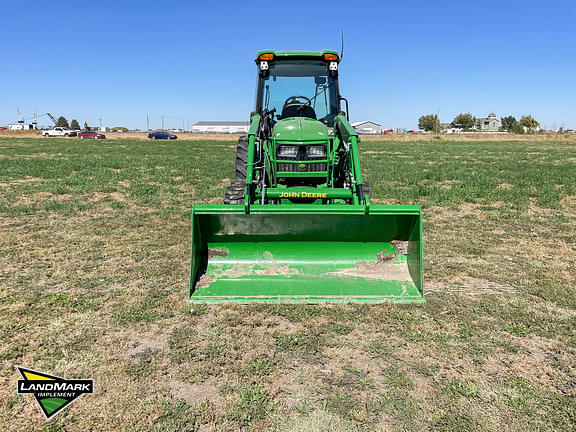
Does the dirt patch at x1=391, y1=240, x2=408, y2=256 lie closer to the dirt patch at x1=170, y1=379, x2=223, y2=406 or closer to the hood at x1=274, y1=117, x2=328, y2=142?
the hood at x1=274, y1=117, x2=328, y2=142

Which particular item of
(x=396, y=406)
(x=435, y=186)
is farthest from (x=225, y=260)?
(x=435, y=186)

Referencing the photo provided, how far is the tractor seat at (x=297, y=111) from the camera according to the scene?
7.44 m

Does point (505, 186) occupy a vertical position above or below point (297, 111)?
below

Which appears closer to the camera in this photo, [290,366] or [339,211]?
[290,366]

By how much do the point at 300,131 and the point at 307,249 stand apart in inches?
86.6

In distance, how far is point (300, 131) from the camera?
6359mm

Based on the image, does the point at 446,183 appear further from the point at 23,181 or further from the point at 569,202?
the point at 23,181

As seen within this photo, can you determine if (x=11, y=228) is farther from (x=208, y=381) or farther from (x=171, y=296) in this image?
(x=208, y=381)

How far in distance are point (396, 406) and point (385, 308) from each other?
1473mm

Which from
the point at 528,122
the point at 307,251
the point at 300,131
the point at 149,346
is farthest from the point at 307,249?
the point at 528,122

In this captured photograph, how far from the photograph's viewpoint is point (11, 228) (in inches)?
289

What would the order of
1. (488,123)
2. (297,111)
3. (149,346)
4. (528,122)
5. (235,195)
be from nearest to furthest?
1. (149,346)
2. (235,195)
3. (297,111)
4. (528,122)
5. (488,123)

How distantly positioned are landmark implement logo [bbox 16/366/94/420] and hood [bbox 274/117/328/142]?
429 cm

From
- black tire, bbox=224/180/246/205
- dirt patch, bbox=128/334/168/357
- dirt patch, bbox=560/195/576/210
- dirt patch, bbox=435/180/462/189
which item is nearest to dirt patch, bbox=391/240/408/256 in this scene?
black tire, bbox=224/180/246/205
